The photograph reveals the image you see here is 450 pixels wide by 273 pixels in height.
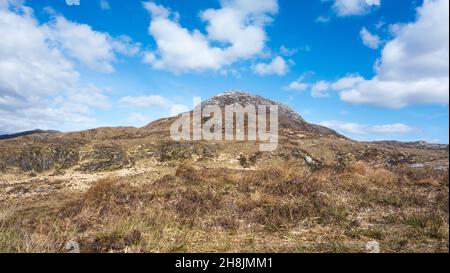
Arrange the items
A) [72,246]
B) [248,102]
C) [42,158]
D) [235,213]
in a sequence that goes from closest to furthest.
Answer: [72,246]
[235,213]
[42,158]
[248,102]

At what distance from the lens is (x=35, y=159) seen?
2744 cm

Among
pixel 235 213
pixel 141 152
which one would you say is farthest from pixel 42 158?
pixel 235 213

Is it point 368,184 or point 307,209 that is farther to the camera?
point 368,184

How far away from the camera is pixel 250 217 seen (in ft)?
30.8

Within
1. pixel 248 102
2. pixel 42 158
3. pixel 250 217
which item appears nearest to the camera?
pixel 250 217

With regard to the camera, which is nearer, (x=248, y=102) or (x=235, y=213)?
(x=235, y=213)

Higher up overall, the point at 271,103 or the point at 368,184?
the point at 271,103

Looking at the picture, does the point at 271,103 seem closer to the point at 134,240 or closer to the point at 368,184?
the point at 368,184

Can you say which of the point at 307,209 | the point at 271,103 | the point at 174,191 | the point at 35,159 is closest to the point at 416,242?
Result: the point at 307,209

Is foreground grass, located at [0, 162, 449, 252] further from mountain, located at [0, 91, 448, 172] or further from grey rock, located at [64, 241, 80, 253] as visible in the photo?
mountain, located at [0, 91, 448, 172]

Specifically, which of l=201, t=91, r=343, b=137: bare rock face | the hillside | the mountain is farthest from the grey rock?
l=201, t=91, r=343, b=137: bare rock face

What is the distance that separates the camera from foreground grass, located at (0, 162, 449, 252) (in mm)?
6941

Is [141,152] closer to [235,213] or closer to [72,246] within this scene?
[235,213]
